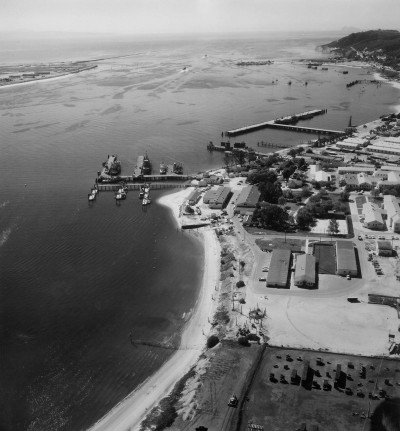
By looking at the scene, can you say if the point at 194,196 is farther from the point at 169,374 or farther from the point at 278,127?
the point at 278,127

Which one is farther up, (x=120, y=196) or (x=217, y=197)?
(x=217, y=197)

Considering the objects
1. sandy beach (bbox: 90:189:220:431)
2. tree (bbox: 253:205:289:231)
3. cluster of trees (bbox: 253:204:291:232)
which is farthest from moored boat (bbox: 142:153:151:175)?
sandy beach (bbox: 90:189:220:431)

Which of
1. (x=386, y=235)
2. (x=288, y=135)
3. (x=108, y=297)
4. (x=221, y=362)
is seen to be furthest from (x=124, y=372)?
(x=288, y=135)

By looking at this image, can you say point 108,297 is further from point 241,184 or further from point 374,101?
point 374,101

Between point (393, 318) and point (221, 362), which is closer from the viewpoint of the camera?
point (221, 362)

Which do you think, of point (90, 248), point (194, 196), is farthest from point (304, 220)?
point (90, 248)

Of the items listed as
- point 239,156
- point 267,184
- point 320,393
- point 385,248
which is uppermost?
point 267,184

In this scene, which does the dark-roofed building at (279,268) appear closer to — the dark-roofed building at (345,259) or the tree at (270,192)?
the dark-roofed building at (345,259)

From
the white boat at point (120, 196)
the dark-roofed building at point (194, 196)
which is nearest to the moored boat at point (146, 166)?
the white boat at point (120, 196)

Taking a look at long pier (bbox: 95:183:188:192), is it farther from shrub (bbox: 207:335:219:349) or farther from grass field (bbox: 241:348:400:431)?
grass field (bbox: 241:348:400:431)
